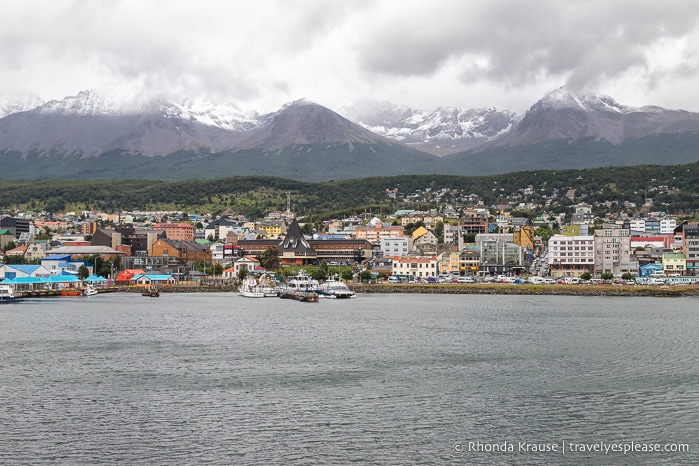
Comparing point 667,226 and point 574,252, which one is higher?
point 667,226

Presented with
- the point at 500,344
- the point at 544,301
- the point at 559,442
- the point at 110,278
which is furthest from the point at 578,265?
the point at 559,442

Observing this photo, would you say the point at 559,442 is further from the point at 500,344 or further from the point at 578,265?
the point at 578,265

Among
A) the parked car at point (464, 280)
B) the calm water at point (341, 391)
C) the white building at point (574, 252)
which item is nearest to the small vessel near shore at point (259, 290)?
the parked car at point (464, 280)

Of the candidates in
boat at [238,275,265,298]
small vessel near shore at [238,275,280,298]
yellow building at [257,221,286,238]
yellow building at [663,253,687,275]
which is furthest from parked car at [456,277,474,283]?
yellow building at [257,221,286,238]

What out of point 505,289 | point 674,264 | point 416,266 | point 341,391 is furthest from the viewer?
point 416,266

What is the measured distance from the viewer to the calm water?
17891 millimetres

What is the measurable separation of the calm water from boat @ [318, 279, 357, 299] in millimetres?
24318

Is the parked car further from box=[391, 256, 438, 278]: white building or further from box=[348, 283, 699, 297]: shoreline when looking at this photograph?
box=[391, 256, 438, 278]: white building

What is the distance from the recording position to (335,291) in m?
66.9

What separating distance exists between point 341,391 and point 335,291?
43775mm

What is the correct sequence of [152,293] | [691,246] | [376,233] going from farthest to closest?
[376,233]
[691,246]
[152,293]

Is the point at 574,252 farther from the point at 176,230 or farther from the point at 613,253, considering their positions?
the point at 176,230

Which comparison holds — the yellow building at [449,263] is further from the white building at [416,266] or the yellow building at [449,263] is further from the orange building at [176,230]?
the orange building at [176,230]

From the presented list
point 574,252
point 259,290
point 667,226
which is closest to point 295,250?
point 259,290
